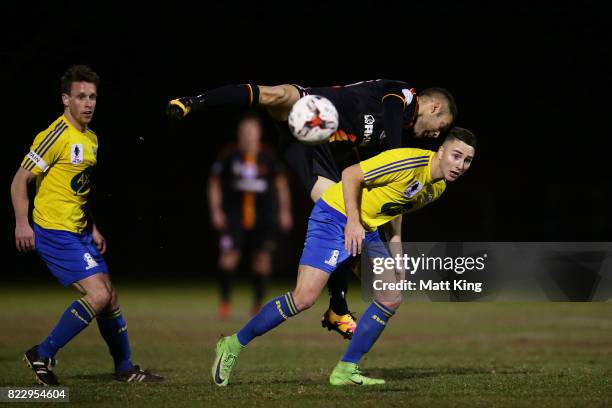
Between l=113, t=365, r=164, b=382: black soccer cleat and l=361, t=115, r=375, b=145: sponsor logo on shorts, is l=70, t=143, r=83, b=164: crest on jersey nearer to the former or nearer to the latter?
l=113, t=365, r=164, b=382: black soccer cleat

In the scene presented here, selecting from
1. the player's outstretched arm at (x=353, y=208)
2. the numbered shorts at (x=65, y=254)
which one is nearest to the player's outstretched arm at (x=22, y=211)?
the numbered shorts at (x=65, y=254)

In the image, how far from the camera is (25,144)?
17641 mm

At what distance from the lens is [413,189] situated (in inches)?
260

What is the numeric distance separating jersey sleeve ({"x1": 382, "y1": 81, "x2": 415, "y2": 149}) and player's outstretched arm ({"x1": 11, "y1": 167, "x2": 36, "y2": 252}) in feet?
8.05

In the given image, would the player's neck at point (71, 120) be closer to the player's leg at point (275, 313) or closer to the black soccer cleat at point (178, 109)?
the black soccer cleat at point (178, 109)

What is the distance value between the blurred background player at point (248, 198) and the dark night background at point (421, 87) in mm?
4939

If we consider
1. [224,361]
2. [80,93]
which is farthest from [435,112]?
[80,93]

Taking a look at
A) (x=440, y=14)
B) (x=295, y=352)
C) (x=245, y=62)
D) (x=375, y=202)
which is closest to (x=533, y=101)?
(x=440, y=14)

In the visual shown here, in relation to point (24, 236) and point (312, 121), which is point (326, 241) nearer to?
point (312, 121)

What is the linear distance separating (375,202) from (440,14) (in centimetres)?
1322

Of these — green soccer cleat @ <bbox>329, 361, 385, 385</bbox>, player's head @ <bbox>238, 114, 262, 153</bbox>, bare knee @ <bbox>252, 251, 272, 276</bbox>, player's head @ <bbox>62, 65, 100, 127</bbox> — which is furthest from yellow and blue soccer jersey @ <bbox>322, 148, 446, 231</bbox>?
player's head @ <bbox>238, 114, 262, 153</bbox>

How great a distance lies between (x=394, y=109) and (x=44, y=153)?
7.97 feet

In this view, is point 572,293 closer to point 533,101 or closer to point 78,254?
point 533,101

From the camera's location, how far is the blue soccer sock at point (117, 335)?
6.92 meters
